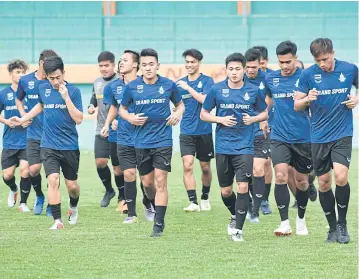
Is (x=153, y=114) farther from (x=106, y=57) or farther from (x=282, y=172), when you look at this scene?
(x=106, y=57)

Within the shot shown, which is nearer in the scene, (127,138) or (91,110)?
(127,138)

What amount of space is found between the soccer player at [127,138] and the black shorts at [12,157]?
191 centimetres

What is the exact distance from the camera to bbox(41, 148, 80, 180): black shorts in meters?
12.2

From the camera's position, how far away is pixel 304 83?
35.1ft

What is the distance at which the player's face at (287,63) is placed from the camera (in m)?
11.7

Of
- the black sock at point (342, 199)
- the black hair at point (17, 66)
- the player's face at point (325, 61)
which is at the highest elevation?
the player's face at point (325, 61)


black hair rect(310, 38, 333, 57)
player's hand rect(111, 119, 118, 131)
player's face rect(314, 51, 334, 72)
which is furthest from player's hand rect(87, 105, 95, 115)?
black hair rect(310, 38, 333, 57)

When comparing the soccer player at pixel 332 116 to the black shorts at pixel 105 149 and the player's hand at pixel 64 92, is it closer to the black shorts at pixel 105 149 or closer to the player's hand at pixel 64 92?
the player's hand at pixel 64 92

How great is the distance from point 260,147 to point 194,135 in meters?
1.63

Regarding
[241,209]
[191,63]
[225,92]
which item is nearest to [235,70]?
[225,92]

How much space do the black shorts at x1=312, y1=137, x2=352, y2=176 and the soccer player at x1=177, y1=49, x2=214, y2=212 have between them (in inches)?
159

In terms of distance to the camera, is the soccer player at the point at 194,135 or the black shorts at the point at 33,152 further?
the soccer player at the point at 194,135

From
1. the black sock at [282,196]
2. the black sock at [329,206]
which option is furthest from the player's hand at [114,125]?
the black sock at [329,206]

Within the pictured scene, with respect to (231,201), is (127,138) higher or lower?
higher
